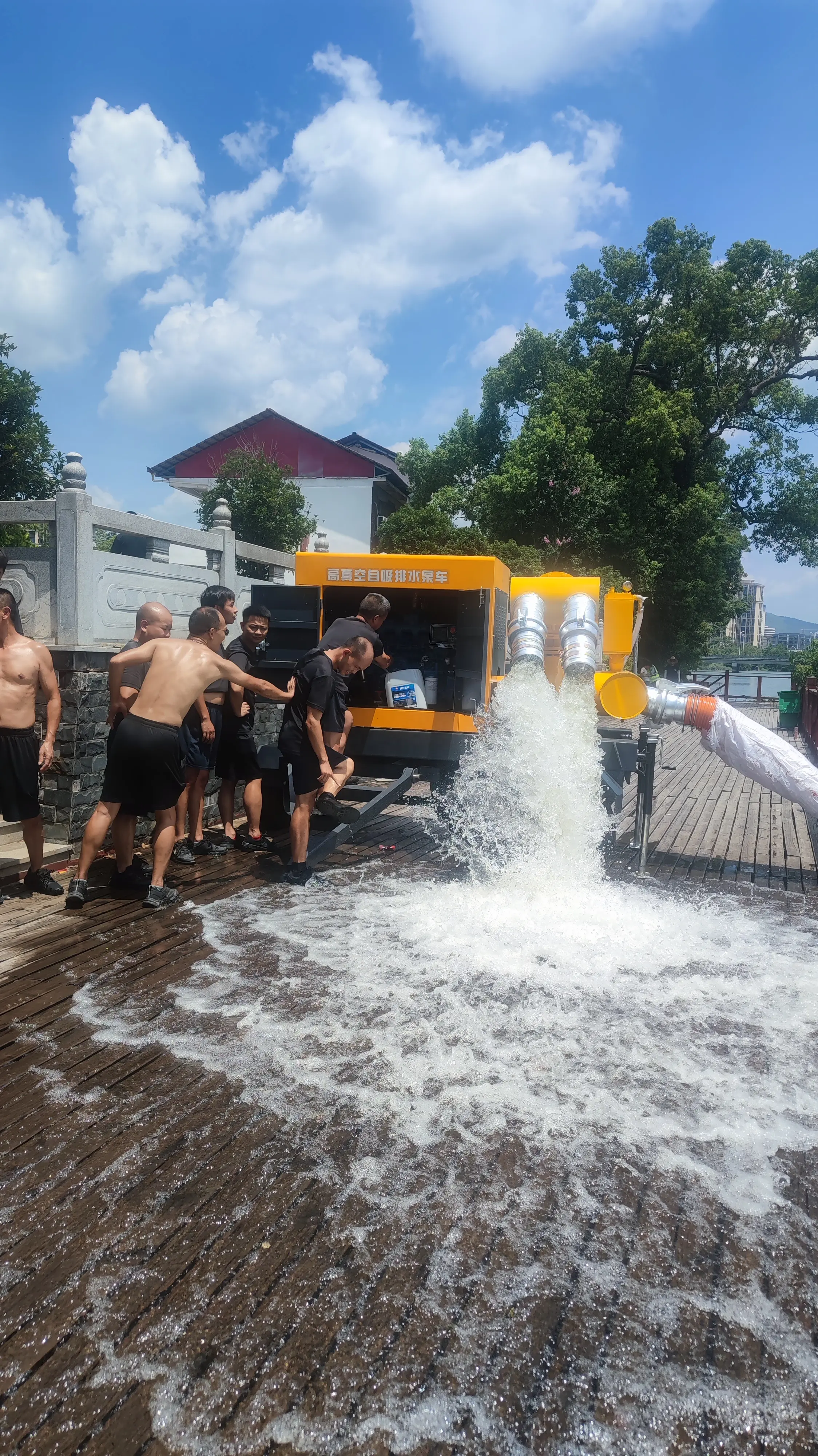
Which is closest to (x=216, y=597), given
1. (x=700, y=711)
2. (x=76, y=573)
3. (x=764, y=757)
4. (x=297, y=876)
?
(x=76, y=573)

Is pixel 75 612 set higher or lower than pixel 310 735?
higher

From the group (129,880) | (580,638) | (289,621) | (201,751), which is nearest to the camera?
(129,880)

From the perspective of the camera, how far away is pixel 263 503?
22.9 meters

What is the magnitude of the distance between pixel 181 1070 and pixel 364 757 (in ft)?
13.2

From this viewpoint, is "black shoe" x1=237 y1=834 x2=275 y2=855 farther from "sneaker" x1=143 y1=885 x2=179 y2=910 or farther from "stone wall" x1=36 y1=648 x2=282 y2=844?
"sneaker" x1=143 y1=885 x2=179 y2=910

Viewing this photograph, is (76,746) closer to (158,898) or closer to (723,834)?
(158,898)

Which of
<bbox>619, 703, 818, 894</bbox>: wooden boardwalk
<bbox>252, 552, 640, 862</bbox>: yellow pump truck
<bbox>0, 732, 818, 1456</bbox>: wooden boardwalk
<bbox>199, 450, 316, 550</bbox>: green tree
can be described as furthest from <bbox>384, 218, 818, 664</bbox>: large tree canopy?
<bbox>0, 732, 818, 1456</bbox>: wooden boardwalk

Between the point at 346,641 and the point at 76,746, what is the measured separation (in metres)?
2.03

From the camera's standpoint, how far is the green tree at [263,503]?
2288 cm

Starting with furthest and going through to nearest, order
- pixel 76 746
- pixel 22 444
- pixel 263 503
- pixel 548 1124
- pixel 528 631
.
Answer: pixel 22 444
pixel 263 503
pixel 528 631
pixel 76 746
pixel 548 1124

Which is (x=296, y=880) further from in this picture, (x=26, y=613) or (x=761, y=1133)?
(x=761, y=1133)

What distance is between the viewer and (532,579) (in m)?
8.12

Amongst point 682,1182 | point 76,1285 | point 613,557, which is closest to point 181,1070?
point 76,1285

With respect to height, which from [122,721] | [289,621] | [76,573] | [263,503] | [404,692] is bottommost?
[122,721]
